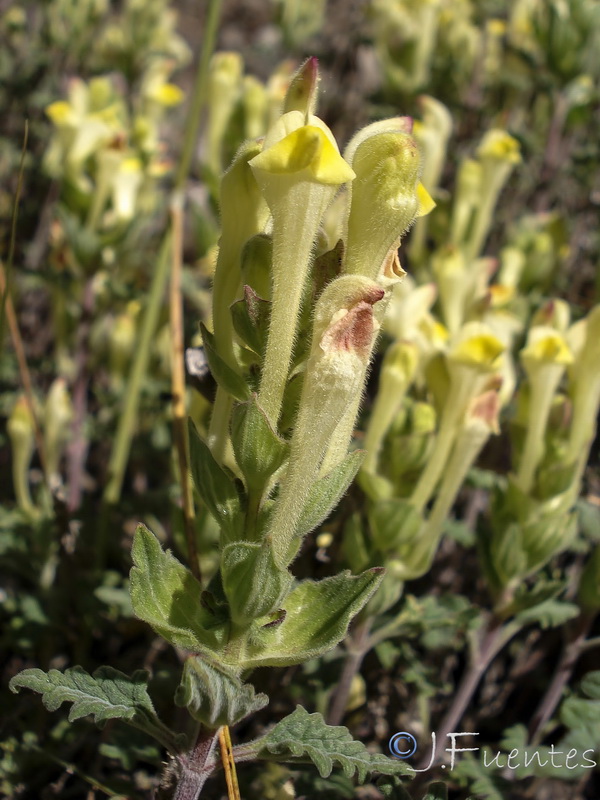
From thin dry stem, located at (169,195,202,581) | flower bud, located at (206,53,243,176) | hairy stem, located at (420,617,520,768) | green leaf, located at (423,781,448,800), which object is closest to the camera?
green leaf, located at (423,781,448,800)

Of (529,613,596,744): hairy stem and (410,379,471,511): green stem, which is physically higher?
(410,379,471,511): green stem

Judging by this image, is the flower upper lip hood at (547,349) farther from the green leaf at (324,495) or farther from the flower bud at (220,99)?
the flower bud at (220,99)

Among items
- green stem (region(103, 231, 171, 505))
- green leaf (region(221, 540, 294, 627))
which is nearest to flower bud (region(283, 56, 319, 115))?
green leaf (region(221, 540, 294, 627))

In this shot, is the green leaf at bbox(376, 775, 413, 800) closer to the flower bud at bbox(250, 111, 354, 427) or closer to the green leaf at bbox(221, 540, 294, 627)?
the green leaf at bbox(221, 540, 294, 627)

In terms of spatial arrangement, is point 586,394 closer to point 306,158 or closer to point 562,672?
point 562,672

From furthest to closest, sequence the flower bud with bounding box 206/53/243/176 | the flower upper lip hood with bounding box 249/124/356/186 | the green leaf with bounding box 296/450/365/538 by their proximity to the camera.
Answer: the flower bud with bounding box 206/53/243/176 < the green leaf with bounding box 296/450/365/538 < the flower upper lip hood with bounding box 249/124/356/186

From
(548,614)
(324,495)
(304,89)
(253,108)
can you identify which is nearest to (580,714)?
(548,614)

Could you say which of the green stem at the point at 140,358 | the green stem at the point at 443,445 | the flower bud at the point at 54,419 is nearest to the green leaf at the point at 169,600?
the green stem at the point at 443,445
